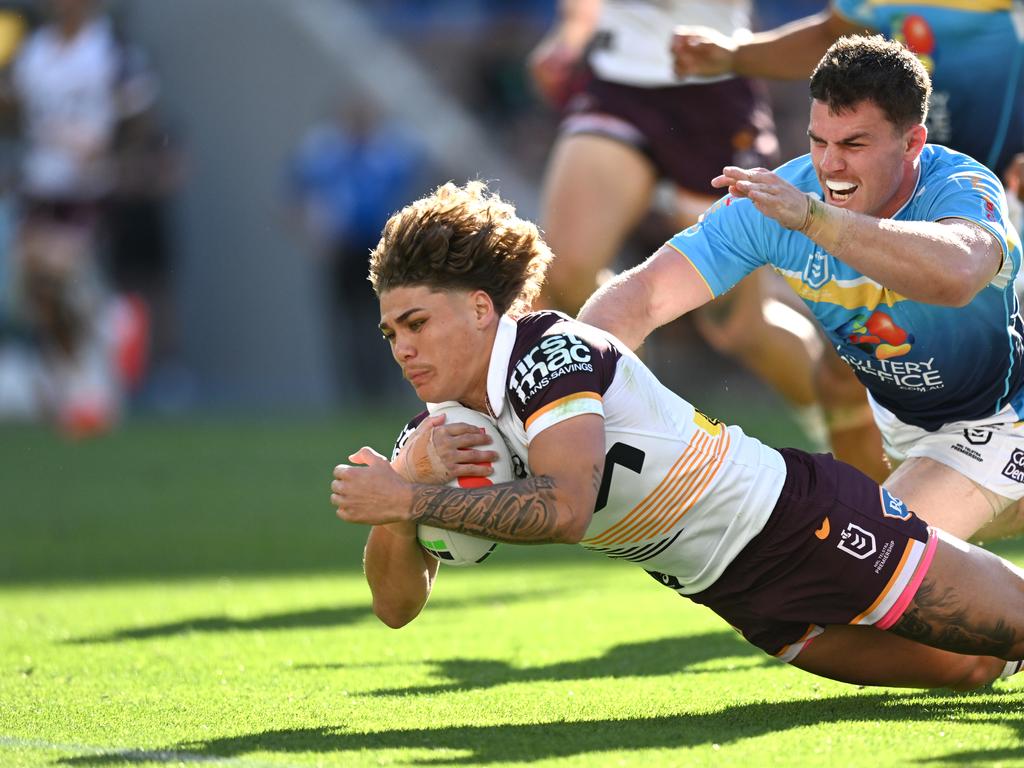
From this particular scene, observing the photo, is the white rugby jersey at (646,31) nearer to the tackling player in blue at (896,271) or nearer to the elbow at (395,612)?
the tackling player in blue at (896,271)

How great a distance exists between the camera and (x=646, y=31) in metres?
7.95

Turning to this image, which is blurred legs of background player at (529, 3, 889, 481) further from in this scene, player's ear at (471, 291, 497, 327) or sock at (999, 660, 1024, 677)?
player's ear at (471, 291, 497, 327)

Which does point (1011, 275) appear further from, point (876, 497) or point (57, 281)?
point (57, 281)

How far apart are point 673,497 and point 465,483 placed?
0.55 m

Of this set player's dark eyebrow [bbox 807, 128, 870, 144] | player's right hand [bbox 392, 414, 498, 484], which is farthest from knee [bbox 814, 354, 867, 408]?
player's right hand [bbox 392, 414, 498, 484]

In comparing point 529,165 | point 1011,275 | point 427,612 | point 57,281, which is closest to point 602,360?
point 1011,275

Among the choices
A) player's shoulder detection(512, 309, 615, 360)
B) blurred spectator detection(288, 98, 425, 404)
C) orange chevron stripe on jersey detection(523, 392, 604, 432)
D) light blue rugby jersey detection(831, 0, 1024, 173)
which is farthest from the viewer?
blurred spectator detection(288, 98, 425, 404)

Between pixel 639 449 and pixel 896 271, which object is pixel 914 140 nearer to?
pixel 896 271

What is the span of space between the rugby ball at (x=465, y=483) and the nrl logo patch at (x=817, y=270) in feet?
3.91

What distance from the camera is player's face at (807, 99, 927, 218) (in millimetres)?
4844

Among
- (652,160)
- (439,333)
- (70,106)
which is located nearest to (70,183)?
(70,106)

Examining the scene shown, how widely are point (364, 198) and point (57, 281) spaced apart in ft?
13.2

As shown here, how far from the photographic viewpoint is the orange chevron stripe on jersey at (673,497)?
179 inches

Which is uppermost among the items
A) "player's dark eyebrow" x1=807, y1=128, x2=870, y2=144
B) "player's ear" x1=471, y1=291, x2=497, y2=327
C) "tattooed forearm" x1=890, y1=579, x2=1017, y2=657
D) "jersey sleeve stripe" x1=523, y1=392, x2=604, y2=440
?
"player's dark eyebrow" x1=807, y1=128, x2=870, y2=144
